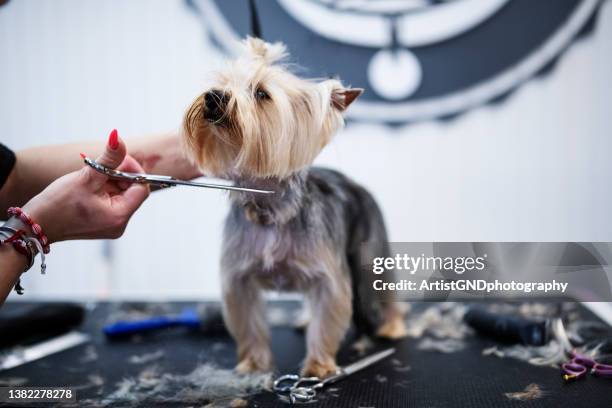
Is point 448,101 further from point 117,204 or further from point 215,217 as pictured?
point 117,204

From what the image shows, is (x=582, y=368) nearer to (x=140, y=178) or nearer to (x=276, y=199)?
(x=276, y=199)

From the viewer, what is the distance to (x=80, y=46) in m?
1.92

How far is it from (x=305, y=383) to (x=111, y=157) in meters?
0.56

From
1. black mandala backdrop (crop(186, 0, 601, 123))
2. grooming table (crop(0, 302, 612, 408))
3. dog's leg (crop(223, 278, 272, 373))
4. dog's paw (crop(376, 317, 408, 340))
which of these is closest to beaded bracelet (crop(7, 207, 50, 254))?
grooming table (crop(0, 302, 612, 408))

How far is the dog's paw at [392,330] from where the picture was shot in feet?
4.70

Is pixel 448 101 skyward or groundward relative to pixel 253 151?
skyward

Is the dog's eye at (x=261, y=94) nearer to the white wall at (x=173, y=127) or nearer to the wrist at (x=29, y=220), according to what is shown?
the wrist at (x=29, y=220)

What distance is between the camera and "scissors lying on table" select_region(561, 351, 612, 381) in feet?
3.22

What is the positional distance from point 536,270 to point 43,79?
1763 millimetres

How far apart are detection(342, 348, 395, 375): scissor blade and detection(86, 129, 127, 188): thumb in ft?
1.99

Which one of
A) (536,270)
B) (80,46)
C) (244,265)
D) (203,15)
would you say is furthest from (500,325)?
(80,46)

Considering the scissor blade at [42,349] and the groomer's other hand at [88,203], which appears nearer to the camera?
the groomer's other hand at [88,203]

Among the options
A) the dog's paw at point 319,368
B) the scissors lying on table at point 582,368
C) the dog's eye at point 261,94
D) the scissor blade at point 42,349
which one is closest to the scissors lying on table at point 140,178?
the dog's eye at point 261,94

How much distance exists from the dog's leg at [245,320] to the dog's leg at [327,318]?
112mm
